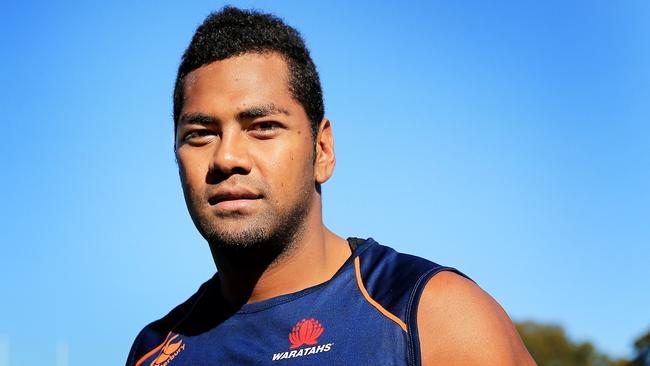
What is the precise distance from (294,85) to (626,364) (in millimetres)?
37837

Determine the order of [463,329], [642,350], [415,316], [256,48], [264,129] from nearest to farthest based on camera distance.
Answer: [463,329]
[415,316]
[264,129]
[256,48]
[642,350]

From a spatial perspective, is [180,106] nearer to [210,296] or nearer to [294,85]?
[294,85]

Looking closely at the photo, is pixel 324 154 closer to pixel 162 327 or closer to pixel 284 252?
pixel 284 252

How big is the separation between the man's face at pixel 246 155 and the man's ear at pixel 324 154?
0.15 metres

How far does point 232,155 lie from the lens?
489 cm

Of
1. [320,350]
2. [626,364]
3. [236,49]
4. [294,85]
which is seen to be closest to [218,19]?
[236,49]

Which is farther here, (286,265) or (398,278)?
(286,265)

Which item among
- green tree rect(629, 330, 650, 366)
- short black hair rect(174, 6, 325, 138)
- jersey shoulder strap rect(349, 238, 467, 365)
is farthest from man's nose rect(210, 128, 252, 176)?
green tree rect(629, 330, 650, 366)

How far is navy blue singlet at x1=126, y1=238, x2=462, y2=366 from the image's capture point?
15.3ft

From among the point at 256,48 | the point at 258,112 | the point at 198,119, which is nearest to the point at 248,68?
the point at 256,48

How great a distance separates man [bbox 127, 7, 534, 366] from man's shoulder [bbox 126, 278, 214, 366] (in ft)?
1.00

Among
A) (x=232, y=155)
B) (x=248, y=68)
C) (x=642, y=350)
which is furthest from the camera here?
(x=642, y=350)

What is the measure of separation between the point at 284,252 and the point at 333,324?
25.4 inches

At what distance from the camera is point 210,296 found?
235 inches
